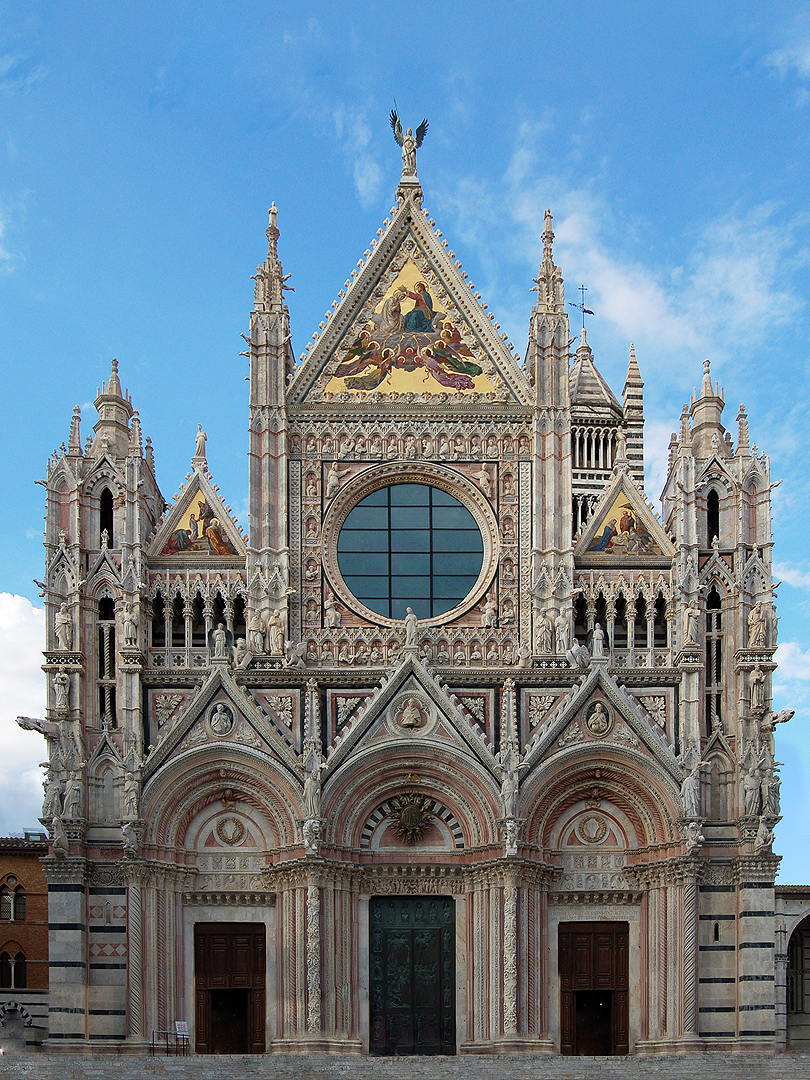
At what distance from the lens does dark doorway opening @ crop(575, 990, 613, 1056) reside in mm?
29344

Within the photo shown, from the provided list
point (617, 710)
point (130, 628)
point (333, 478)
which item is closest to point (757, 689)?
point (617, 710)

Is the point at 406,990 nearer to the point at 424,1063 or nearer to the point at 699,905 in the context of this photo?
the point at 424,1063

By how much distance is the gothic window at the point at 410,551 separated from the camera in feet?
103

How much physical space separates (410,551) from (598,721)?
17.1 ft

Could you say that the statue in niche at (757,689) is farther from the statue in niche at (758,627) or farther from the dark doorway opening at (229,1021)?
the dark doorway opening at (229,1021)

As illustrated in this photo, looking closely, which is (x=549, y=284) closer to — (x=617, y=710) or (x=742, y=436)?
(x=742, y=436)

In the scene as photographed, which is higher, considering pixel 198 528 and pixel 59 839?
pixel 198 528

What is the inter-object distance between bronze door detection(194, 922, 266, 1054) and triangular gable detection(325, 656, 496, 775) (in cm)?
368

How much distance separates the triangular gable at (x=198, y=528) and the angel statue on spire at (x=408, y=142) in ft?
27.1

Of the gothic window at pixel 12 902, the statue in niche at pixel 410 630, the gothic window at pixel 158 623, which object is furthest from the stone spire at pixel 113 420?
the gothic window at pixel 12 902

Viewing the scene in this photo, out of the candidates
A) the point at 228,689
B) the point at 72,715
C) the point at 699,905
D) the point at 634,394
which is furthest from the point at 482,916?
the point at 634,394

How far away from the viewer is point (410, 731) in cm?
2956

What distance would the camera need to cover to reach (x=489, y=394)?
1265 inches

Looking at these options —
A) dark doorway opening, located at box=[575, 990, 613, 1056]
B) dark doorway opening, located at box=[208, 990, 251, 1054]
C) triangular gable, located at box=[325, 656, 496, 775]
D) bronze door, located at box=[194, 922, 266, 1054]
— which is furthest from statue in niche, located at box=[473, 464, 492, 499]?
dark doorway opening, located at box=[208, 990, 251, 1054]
